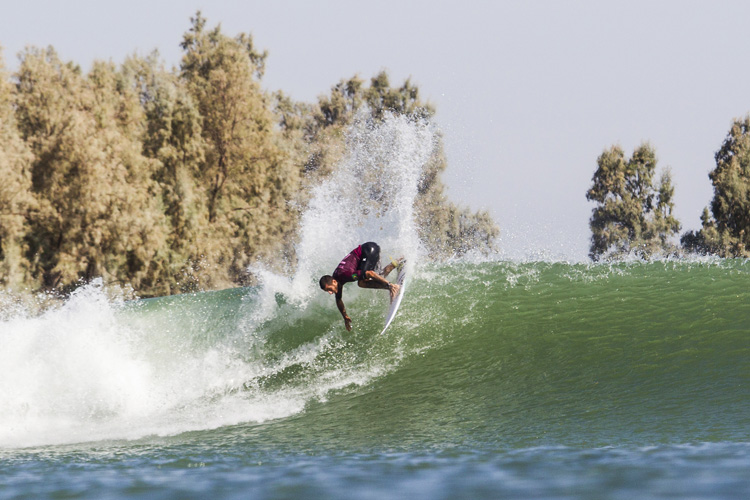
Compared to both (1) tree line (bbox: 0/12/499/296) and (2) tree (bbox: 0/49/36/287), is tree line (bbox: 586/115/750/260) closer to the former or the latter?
(1) tree line (bbox: 0/12/499/296)

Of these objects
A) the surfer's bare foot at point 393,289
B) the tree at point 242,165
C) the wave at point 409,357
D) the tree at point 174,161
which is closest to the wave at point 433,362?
the wave at point 409,357

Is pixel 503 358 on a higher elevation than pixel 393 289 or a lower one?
lower

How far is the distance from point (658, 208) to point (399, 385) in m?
36.4

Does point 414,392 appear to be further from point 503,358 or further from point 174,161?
point 174,161

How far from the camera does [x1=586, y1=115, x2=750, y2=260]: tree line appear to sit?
40281 millimetres

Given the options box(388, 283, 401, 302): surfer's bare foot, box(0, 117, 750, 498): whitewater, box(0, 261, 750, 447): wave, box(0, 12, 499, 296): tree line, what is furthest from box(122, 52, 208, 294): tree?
box(388, 283, 401, 302): surfer's bare foot

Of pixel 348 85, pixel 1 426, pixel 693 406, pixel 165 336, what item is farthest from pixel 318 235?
pixel 348 85

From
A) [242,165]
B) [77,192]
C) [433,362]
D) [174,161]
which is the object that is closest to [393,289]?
[433,362]

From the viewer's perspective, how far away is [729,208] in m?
40.5

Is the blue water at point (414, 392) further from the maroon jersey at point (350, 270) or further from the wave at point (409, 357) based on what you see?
the maroon jersey at point (350, 270)

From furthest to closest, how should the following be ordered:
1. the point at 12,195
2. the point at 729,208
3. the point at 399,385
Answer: the point at 729,208 < the point at 12,195 < the point at 399,385

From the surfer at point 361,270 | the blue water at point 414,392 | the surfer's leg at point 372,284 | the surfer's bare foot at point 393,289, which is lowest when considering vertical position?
the blue water at point 414,392

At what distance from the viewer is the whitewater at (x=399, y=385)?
5930 millimetres

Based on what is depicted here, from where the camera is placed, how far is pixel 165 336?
531 inches
